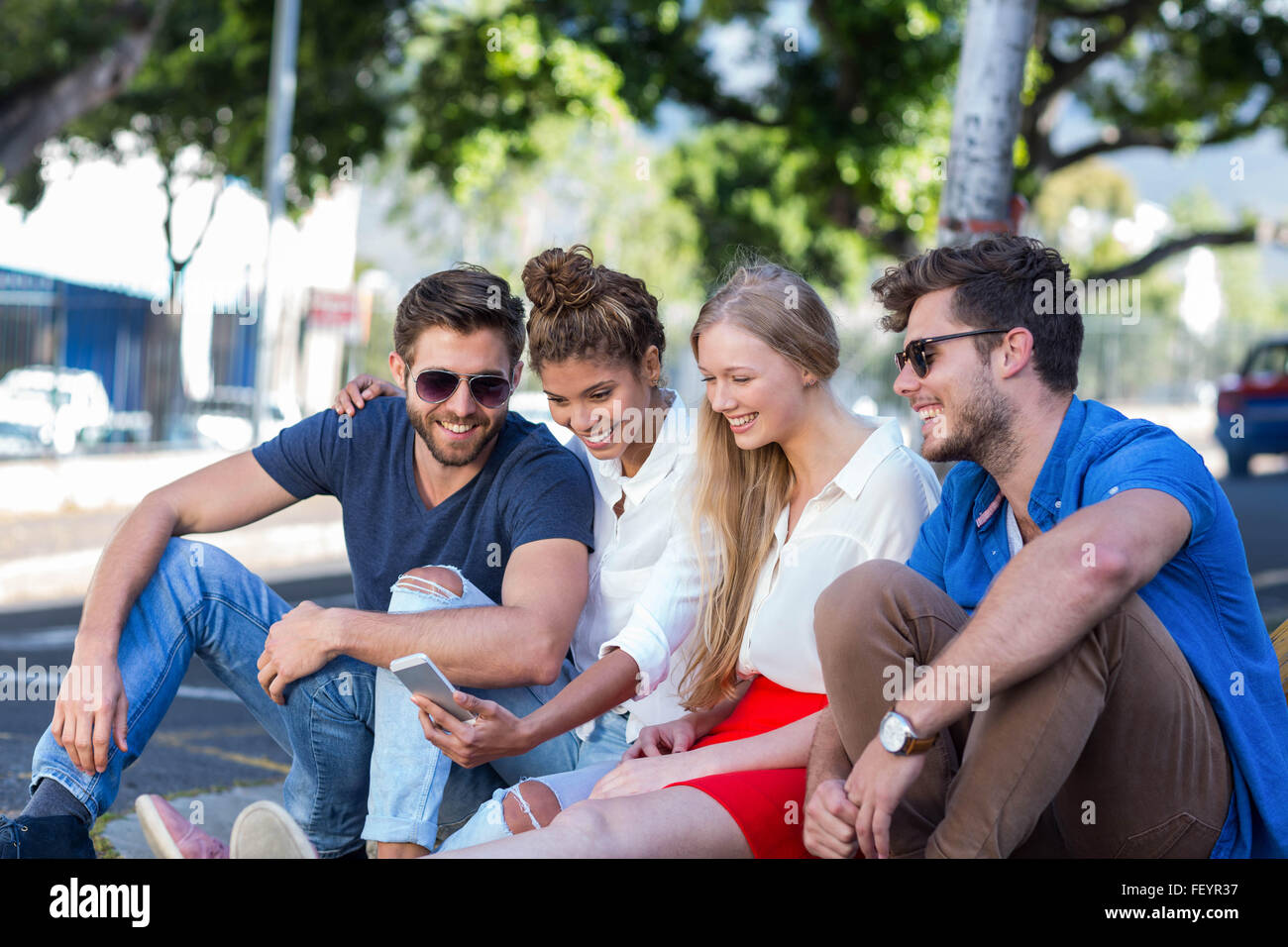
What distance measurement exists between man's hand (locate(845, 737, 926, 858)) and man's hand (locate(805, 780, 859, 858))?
23 millimetres

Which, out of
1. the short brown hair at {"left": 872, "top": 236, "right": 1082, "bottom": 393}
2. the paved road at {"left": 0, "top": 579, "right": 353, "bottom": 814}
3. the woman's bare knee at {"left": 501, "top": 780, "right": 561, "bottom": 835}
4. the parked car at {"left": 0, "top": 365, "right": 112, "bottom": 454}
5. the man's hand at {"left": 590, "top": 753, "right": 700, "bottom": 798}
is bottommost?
the paved road at {"left": 0, "top": 579, "right": 353, "bottom": 814}

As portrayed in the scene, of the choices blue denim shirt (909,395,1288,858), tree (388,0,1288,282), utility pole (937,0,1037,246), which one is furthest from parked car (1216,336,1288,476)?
blue denim shirt (909,395,1288,858)

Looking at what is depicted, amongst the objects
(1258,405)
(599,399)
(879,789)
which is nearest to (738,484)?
(599,399)

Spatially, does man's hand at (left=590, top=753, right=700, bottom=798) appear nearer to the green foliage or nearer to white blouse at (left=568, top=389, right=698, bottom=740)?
white blouse at (left=568, top=389, right=698, bottom=740)

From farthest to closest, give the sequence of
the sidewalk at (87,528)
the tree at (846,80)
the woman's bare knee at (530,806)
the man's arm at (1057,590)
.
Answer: the tree at (846,80), the sidewalk at (87,528), the woman's bare knee at (530,806), the man's arm at (1057,590)

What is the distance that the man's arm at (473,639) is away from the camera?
2.96 metres

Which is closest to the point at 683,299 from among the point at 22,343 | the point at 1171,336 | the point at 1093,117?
the point at 1171,336

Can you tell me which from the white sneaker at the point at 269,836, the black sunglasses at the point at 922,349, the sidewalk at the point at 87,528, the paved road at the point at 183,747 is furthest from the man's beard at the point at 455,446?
the sidewalk at the point at 87,528

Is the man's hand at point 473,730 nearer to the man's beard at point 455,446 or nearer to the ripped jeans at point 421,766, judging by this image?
the ripped jeans at point 421,766

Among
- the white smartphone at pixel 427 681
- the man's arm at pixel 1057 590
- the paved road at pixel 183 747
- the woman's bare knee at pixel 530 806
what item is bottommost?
the paved road at pixel 183 747

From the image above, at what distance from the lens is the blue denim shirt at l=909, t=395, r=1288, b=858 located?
8.02 ft

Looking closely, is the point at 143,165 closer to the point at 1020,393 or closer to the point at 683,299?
the point at 683,299

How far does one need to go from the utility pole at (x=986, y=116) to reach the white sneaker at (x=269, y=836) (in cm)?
399

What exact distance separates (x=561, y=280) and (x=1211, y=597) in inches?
65.5
